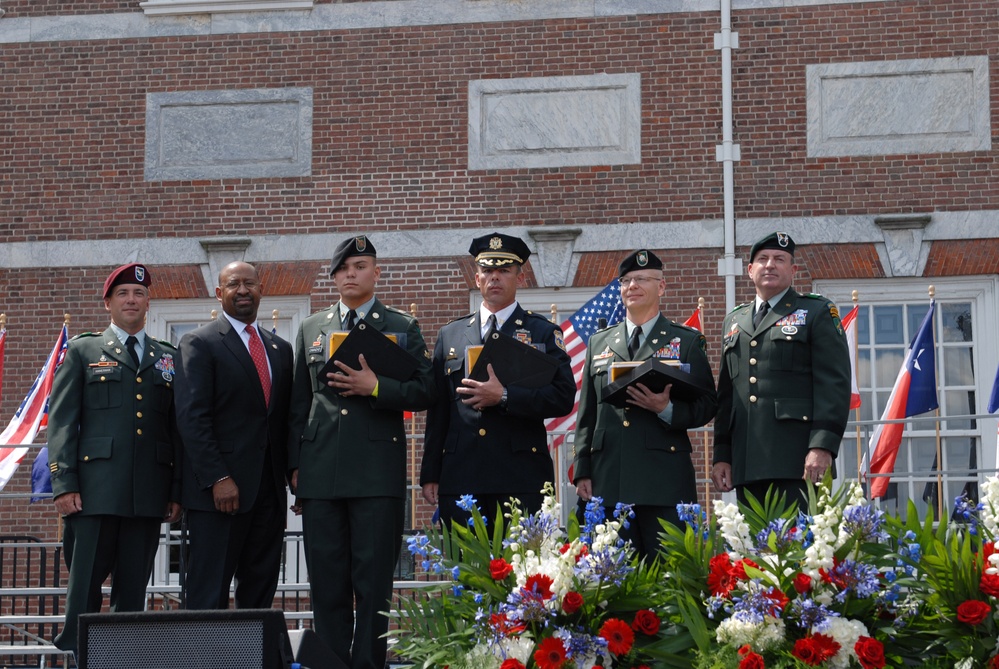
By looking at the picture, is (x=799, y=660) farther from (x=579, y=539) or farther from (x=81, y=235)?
(x=81, y=235)

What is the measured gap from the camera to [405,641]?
4789 millimetres

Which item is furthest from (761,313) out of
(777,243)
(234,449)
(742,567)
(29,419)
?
(29,419)

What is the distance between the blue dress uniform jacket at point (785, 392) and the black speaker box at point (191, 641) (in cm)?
275

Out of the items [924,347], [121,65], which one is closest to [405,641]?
[924,347]

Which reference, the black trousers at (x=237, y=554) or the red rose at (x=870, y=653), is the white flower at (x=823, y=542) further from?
the black trousers at (x=237, y=554)

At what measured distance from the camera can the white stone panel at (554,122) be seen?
12.3m

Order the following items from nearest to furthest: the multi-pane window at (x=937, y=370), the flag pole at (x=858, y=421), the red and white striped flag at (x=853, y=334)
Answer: the flag pole at (x=858, y=421), the red and white striped flag at (x=853, y=334), the multi-pane window at (x=937, y=370)

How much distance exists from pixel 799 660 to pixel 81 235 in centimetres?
984

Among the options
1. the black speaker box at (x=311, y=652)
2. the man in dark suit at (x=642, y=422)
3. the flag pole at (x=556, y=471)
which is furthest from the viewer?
the flag pole at (x=556, y=471)

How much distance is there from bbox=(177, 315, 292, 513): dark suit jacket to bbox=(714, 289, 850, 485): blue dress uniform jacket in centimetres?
215

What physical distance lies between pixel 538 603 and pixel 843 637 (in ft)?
3.12

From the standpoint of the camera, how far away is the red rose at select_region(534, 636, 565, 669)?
14.5 feet

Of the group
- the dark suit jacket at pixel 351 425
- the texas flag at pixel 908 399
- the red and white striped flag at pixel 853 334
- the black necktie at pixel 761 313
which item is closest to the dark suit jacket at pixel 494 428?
the dark suit jacket at pixel 351 425

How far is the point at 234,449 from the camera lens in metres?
6.70
